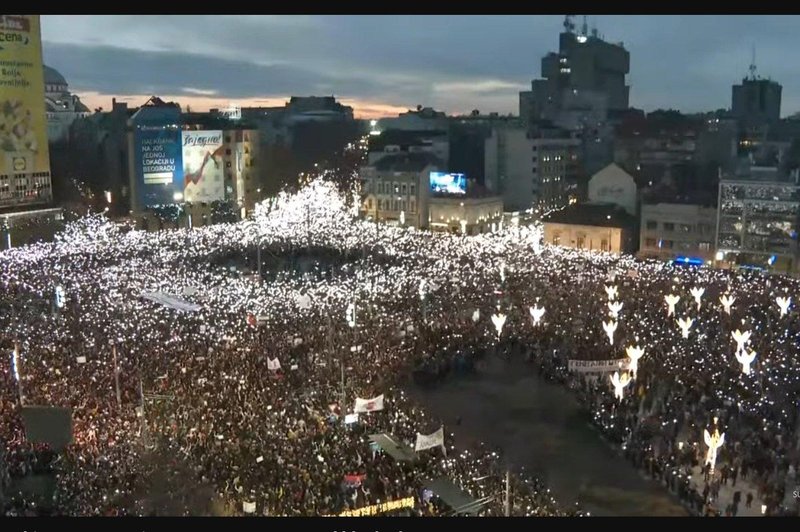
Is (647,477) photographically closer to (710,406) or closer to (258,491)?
(710,406)

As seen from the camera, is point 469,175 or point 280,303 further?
point 469,175

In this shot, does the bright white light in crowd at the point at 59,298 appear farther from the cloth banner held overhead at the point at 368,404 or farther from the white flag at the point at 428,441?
the white flag at the point at 428,441

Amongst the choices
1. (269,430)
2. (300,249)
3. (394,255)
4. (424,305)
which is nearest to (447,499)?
(269,430)

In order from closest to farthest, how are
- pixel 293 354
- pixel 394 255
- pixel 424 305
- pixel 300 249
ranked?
pixel 293 354, pixel 424 305, pixel 394 255, pixel 300 249

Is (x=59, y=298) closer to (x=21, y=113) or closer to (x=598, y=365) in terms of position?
(x=598, y=365)

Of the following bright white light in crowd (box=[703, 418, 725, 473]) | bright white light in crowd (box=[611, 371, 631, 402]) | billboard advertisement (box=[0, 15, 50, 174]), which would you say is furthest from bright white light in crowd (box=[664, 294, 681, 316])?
billboard advertisement (box=[0, 15, 50, 174])

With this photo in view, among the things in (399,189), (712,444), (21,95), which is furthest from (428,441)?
(399,189)

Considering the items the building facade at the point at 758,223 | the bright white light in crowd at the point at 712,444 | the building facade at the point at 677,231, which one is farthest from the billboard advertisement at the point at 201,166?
the bright white light in crowd at the point at 712,444
